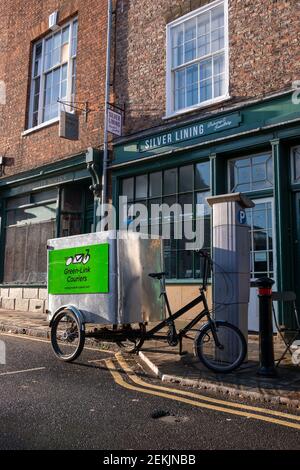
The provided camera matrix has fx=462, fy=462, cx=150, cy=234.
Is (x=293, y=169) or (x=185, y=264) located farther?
(x=185, y=264)

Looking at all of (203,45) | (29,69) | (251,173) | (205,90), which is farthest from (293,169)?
(29,69)

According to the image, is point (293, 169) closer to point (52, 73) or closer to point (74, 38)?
point (74, 38)

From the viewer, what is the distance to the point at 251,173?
948 cm

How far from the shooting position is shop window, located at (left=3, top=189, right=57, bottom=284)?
14036 mm

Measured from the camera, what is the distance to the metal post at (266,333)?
585 centimetres

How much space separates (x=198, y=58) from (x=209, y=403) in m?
8.07

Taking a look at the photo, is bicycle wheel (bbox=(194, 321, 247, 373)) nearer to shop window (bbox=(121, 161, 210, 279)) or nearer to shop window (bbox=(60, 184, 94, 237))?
shop window (bbox=(121, 161, 210, 279))

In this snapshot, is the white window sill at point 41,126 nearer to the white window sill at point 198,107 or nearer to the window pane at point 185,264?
the white window sill at point 198,107

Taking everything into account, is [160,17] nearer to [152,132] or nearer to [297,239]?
[152,132]

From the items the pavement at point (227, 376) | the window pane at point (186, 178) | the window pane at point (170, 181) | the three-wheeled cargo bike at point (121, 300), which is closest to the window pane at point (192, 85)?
the window pane at point (186, 178)

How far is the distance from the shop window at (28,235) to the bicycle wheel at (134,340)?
647 cm

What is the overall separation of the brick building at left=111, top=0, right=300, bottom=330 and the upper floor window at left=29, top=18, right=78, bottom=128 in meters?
2.20

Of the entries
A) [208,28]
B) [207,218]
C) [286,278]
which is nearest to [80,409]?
[286,278]

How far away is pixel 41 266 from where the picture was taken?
46.0 feet
